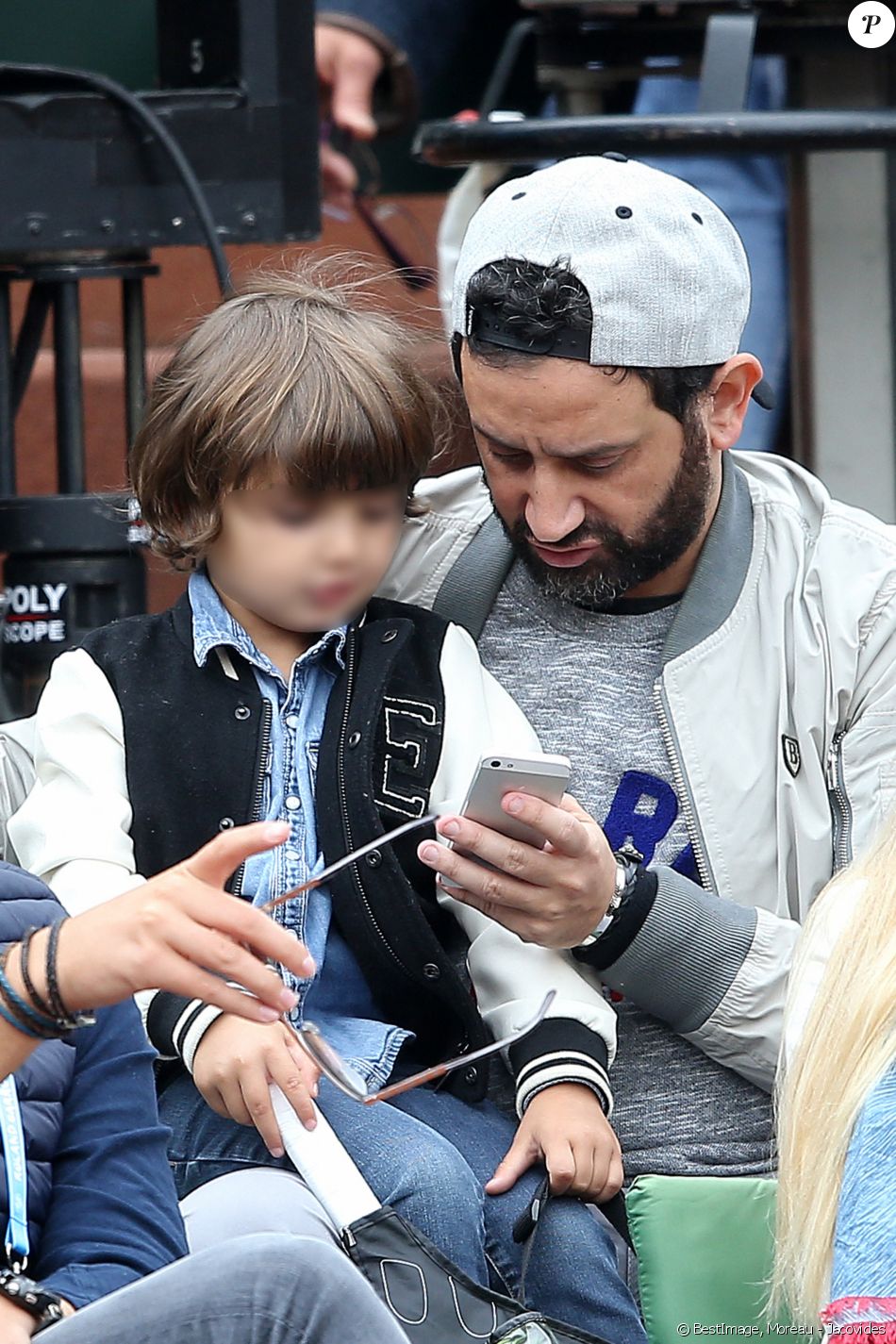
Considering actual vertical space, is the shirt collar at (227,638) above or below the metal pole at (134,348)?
below

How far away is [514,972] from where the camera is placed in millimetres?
2086

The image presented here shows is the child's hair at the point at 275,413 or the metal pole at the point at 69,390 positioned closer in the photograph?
the child's hair at the point at 275,413

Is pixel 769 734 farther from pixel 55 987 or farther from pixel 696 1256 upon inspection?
pixel 55 987

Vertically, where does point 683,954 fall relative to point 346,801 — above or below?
below

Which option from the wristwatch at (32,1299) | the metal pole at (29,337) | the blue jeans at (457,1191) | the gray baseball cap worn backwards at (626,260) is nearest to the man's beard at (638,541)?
the gray baseball cap worn backwards at (626,260)

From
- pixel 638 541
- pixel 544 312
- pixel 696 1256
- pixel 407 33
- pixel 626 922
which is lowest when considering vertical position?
pixel 696 1256

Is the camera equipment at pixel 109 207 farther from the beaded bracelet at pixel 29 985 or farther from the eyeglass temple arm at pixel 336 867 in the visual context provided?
the beaded bracelet at pixel 29 985

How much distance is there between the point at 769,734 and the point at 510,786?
0.43 metres

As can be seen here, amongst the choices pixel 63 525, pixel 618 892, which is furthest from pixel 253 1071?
pixel 63 525

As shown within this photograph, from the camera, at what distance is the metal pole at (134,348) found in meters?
2.72

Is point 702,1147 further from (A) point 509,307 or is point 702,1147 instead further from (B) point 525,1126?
(A) point 509,307

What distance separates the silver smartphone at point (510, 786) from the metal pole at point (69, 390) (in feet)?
3.19

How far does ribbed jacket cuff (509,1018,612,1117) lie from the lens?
6.62 ft
